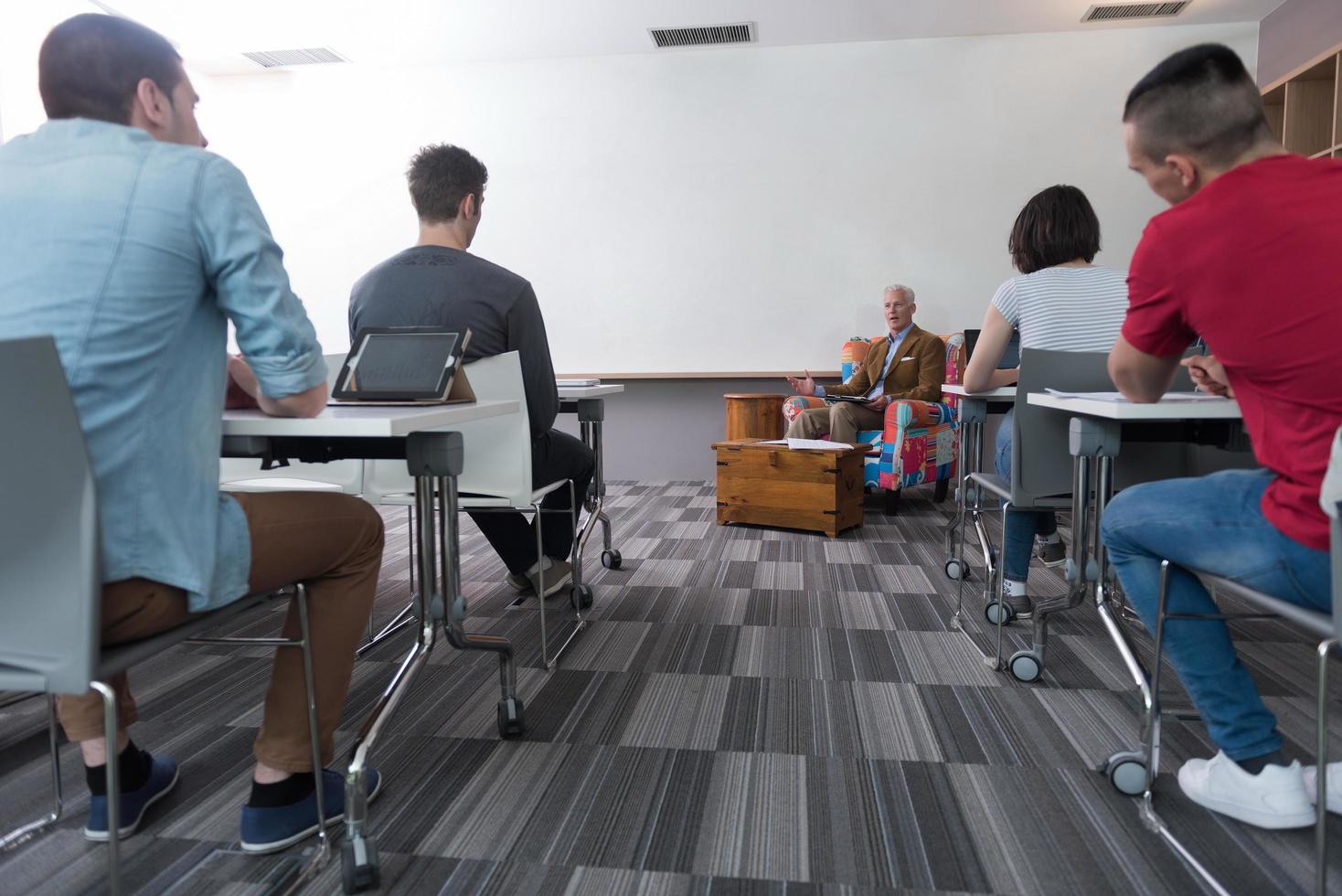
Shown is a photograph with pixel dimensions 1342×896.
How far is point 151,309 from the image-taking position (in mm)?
1061

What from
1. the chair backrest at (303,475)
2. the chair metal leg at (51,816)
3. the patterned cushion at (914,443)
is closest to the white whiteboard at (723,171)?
the patterned cushion at (914,443)

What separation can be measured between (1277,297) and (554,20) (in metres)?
4.81

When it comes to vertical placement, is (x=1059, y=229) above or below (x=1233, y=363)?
above

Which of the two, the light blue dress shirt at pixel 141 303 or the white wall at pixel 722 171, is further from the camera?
the white wall at pixel 722 171

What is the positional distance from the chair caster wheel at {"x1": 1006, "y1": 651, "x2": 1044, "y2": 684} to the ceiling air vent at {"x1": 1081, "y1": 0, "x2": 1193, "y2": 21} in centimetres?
435

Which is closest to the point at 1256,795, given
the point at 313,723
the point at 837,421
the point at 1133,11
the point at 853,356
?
the point at 313,723

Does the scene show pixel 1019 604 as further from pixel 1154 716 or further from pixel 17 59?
pixel 17 59

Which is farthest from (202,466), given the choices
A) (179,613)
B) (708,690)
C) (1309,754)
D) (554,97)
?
(554,97)

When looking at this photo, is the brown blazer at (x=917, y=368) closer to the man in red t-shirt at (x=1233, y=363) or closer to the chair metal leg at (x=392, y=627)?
the chair metal leg at (x=392, y=627)

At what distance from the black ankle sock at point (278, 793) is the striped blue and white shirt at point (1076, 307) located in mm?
1968

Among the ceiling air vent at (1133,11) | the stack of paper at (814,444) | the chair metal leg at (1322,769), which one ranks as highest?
the ceiling air vent at (1133,11)

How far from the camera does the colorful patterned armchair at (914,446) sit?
4320 mm

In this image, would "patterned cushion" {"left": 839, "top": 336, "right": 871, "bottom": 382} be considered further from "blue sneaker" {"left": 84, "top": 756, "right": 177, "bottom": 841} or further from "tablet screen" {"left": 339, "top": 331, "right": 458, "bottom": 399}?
"blue sneaker" {"left": 84, "top": 756, "right": 177, "bottom": 841}

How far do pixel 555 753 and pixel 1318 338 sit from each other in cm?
142
